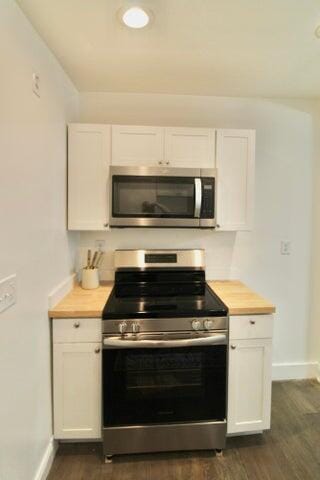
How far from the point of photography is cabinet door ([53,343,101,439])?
167 cm

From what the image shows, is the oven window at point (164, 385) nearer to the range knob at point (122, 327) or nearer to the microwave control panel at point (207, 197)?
the range knob at point (122, 327)

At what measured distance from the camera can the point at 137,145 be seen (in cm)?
204

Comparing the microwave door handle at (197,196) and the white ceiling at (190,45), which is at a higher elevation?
the white ceiling at (190,45)

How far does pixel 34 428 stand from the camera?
1451mm

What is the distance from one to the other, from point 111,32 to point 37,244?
47.3 inches

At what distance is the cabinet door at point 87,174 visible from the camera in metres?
2.02

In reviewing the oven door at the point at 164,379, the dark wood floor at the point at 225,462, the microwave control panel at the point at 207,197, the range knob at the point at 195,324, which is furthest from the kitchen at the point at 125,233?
the range knob at the point at 195,324

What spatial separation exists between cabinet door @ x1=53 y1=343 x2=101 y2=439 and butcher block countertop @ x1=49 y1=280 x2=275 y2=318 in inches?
7.6

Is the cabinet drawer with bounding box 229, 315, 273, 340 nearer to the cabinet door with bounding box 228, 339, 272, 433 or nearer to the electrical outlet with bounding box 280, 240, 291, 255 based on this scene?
the cabinet door with bounding box 228, 339, 272, 433

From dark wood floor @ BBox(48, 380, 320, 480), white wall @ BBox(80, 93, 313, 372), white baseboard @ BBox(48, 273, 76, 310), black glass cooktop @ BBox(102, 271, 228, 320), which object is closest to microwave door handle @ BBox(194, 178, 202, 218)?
white wall @ BBox(80, 93, 313, 372)

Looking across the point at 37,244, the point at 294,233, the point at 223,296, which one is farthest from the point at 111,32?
the point at 294,233

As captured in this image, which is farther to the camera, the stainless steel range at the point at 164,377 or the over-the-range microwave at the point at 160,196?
the over-the-range microwave at the point at 160,196

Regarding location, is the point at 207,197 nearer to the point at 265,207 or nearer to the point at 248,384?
the point at 265,207

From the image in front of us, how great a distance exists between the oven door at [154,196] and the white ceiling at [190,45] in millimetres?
672
